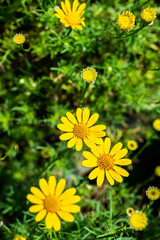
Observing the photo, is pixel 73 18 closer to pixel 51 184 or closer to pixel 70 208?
pixel 51 184

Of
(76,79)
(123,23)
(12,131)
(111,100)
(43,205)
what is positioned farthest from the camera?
(111,100)

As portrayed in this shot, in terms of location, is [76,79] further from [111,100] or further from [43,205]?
[43,205]

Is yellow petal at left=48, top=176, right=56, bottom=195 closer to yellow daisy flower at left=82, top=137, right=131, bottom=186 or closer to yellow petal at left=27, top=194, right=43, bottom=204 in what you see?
yellow petal at left=27, top=194, right=43, bottom=204

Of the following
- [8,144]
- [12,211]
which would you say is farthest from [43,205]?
[8,144]

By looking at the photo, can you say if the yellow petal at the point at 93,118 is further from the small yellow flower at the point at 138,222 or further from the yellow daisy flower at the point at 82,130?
the small yellow flower at the point at 138,222

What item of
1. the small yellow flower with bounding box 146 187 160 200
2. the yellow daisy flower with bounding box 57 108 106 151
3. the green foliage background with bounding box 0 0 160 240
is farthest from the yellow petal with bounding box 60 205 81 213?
the green foliage background with bounding box 0 0 160 240

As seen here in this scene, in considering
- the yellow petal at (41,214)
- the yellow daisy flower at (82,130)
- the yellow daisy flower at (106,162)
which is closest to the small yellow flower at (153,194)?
the yellow daisy flower at (106,162)
